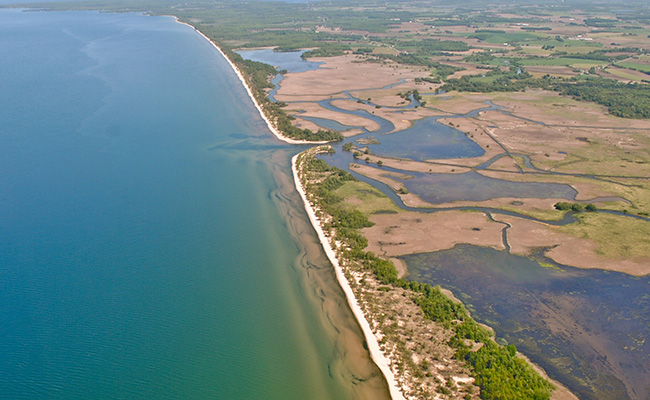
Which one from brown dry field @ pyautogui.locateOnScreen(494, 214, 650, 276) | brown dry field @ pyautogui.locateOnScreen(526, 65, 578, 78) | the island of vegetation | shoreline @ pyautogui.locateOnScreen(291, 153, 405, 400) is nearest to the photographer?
shoreline @ pyautogui.locateOnScreen(291, 153, 405, 400)

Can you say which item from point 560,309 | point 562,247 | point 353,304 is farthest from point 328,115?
point 560,309

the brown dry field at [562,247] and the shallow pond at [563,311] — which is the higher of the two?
the brown dry field at [562,247]

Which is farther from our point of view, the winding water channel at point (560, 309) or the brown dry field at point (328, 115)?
the brown dry field at point (328, 115)

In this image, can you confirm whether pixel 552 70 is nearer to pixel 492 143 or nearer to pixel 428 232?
pixel 492 143

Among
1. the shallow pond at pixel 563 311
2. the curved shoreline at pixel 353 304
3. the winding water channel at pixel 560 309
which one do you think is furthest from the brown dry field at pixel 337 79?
the shallow pond at pixel 563 311

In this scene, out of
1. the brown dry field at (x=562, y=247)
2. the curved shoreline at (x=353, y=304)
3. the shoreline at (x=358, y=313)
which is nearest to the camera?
the shoreline at (x=358, y=313)

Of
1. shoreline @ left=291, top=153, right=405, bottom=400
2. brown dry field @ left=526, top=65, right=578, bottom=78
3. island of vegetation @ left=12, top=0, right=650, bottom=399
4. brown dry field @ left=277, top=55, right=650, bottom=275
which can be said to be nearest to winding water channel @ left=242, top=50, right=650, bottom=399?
island of vegetation @ left=12, top=0, right=650, bottom=399

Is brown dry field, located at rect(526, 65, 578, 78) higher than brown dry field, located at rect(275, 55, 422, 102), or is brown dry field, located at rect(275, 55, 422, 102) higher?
brown dry field, located at rect(526, 65, 578, 78)

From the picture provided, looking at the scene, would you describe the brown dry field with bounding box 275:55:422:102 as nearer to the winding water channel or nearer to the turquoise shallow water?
the turquoise shallow water

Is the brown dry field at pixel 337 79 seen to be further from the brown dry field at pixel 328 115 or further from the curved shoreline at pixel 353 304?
the curved shoreline at pixel 353 304
